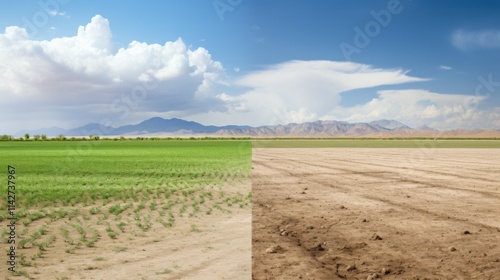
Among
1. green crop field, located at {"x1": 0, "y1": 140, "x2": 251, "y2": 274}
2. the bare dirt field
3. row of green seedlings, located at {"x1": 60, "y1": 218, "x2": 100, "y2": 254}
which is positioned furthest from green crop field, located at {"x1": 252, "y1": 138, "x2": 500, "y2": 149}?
row of green seedlings, located at {"x1": 60, "y1": 218, "x2": 100, "y2": 254}

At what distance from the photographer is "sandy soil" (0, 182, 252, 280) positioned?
812cm

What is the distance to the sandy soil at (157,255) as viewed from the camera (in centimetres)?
812

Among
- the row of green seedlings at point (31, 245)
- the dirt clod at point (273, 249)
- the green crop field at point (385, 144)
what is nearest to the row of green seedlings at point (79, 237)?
the row of green seedlings at point (31, 245)

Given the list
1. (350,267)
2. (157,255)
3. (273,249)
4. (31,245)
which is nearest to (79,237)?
(31,245)

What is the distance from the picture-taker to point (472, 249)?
922cm

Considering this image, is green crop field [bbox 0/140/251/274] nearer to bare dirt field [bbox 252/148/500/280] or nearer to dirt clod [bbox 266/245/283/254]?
bare dirt field [bbox 252/148/500/280]

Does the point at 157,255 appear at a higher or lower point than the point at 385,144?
higher

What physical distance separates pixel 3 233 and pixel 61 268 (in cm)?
417

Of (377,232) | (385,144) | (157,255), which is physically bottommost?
(385,144)

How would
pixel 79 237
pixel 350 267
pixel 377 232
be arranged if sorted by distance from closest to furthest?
pixel 350 267 → pixel 377 232 → pixel 79 237

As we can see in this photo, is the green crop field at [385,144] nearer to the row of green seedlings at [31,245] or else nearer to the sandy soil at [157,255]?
the sandy soil at [157,255]

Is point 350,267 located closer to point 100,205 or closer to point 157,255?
point 157,255

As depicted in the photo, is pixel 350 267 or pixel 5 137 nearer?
pixel 350 267

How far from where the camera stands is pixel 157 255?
932 cm
